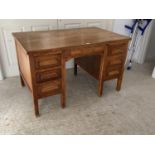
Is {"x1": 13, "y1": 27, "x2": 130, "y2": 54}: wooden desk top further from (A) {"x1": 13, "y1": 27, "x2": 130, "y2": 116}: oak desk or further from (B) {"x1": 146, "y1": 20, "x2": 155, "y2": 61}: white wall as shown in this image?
(B) {"x1": 146, "y1": 20, "x2": 155, "y2": 61}: white wall

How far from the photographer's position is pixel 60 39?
1.69 m

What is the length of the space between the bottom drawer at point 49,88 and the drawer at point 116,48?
26.1 inches

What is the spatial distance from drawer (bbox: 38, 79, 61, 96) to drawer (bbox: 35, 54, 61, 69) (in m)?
0.19

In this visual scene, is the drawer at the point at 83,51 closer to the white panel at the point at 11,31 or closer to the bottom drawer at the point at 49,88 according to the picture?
the bottom drawer at the point at 49,88

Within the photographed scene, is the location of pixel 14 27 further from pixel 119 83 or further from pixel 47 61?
pixel 119 83

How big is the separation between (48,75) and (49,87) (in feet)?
0.44

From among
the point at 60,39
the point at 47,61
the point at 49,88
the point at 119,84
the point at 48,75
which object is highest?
the point at 60,39

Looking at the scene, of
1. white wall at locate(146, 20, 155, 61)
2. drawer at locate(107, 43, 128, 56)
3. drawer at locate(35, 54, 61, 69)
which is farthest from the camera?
white wall at locate(146, 20, 155, 61)

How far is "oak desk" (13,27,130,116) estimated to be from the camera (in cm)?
144

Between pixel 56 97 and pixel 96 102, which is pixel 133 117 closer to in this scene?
pixel 96 102

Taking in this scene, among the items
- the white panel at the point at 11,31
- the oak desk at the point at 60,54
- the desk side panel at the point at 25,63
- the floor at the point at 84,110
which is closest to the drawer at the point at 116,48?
the oak desk at the point at 60,54

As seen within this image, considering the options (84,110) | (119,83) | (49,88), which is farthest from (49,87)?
(119,83)

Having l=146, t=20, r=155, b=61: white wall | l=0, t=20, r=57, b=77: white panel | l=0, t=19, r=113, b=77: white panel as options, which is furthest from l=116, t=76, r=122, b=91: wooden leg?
l=146, t=20, r=155, b=61: white wall
